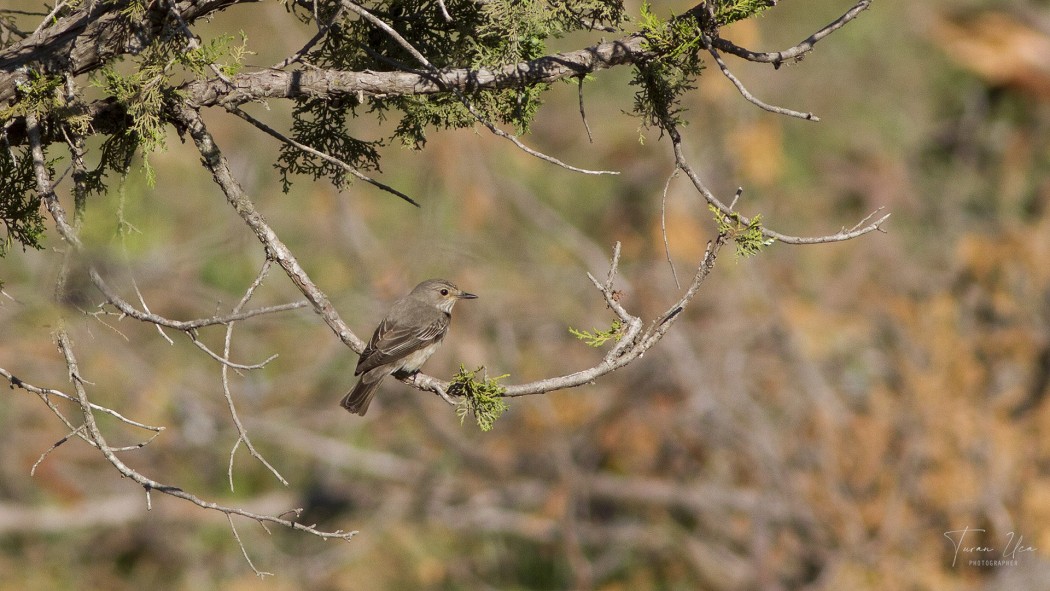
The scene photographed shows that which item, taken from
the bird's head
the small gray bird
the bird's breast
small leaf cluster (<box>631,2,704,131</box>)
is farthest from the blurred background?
small leaf cluster (<box>631,2,704,131</box>)

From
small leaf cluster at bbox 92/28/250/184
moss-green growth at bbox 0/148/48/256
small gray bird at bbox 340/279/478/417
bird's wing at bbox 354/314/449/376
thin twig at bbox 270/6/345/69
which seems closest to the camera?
small leaf cluster at bbox 92/28/250/184

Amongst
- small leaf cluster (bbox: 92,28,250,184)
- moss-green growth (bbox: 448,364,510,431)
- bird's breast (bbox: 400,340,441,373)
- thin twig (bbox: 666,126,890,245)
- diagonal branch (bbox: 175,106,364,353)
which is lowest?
moss-green growth (bbox: 448,364,510,431)

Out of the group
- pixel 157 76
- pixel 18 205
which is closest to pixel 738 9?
pixel 157 76

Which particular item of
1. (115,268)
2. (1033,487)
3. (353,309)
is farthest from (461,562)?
(115,268)

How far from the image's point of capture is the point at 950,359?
30.1 ft

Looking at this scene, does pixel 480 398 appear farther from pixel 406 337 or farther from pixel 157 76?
pixel 406 337

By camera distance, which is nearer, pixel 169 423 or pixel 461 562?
pixel 461 562

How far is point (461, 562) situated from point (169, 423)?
A: 330cm

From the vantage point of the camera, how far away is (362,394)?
6.68 metres

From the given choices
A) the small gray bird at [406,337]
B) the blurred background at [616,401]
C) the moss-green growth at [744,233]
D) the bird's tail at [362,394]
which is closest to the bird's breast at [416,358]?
the small gray bird at [406,337]

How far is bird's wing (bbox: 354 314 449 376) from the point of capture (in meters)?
6.48

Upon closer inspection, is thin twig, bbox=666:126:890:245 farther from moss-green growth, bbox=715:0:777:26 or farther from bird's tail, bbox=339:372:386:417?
bird's tail, bbox=339:372:386:417

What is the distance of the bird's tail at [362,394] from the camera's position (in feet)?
21.7

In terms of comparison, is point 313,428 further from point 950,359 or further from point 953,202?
point 953,202
